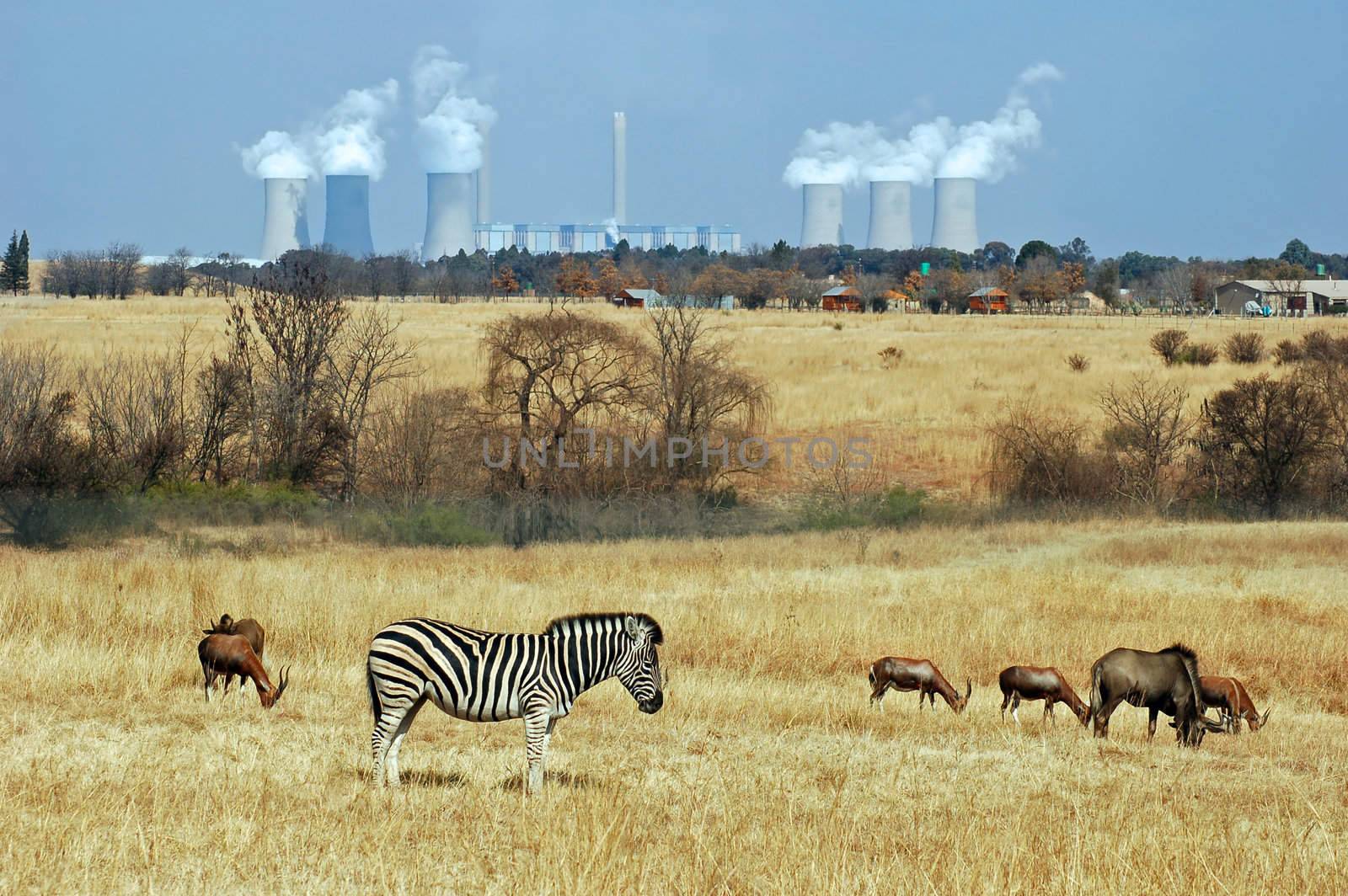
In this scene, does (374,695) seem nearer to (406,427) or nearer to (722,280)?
(406,427)

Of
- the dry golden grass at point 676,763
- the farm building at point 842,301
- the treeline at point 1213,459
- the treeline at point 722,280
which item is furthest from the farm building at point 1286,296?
the dry golden grass at point 676,763

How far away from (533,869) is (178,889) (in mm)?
1776

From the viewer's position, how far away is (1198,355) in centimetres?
6244

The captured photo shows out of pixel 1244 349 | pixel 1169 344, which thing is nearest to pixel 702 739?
pixel 1244 349

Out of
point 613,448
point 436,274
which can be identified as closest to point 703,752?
point 613,448

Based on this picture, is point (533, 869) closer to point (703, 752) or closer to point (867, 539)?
point (703, 752)

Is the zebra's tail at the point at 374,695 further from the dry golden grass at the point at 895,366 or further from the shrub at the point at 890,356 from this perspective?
the shrub at the point at 890,356

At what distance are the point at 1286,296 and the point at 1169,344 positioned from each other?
2468 inches

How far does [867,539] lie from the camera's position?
32375mm

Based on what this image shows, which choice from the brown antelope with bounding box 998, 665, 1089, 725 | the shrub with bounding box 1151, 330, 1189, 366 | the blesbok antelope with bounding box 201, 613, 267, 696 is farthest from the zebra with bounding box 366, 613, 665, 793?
the shrub with bounding box 1151, 330, 1189, 366

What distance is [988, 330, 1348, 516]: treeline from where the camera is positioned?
39031 millimetres

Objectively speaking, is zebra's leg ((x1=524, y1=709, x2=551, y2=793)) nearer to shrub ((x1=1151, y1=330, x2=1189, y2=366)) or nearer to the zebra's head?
the zebra's head

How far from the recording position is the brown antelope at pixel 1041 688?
13.6 metres

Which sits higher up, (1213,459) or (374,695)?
(374,695)
